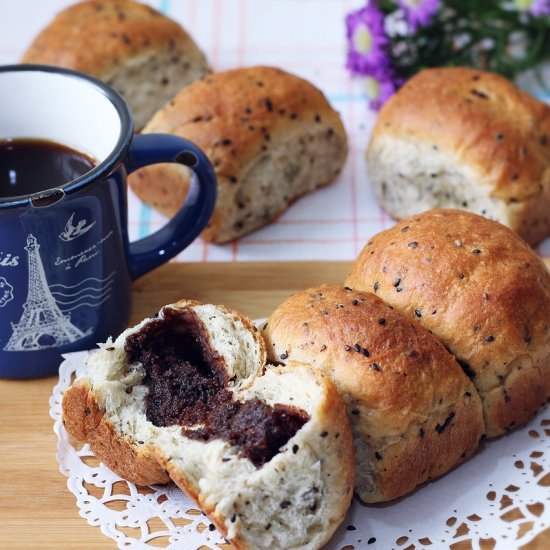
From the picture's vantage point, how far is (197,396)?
2.04 metres

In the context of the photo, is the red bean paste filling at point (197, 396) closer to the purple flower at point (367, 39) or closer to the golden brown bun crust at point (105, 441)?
the golden brown bun crust at point (105, 441)

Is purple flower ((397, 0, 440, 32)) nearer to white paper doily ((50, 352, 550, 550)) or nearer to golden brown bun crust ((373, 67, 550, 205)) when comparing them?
Answer: golden brown bun crust ((373, 67, 550, 205))

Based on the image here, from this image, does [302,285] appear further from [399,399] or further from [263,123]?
[399,399]

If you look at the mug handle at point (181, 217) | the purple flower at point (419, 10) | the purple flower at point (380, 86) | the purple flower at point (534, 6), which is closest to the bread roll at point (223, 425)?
the mug handle at point (181, 217)

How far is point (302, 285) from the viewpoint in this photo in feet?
8.88

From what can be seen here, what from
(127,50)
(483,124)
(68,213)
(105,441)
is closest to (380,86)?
(483,124)

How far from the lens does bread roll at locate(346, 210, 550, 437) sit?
2146mm

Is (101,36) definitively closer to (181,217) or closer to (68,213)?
(181,217)

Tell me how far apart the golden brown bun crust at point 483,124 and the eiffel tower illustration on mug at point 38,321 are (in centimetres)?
124

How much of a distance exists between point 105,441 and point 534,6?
2.39m

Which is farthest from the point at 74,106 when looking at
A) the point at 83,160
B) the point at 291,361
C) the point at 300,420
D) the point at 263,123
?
the point at 300,420

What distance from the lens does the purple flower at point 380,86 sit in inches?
138

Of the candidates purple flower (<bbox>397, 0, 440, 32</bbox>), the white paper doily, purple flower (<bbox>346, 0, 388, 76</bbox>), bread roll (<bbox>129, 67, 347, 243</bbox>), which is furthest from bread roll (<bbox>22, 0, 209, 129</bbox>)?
the white paper doily

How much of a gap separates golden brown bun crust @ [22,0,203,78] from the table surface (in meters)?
0.90
